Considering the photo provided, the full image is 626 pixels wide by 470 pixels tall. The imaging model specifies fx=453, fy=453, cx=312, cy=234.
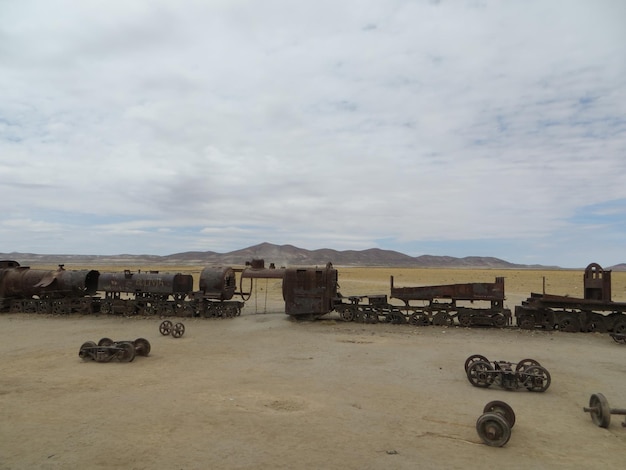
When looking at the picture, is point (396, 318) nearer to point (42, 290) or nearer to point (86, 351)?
point (86, 351)

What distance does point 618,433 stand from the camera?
7.99 meters

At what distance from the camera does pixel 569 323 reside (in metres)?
19.1

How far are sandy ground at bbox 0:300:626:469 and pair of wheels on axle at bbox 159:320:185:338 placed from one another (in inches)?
42.2

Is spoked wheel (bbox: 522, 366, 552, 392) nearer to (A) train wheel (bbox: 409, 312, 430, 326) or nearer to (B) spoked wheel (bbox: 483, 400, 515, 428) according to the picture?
(B) spoked wheel (bbox: 483, 400, 515, 428)

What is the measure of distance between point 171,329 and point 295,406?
1022 centimetres

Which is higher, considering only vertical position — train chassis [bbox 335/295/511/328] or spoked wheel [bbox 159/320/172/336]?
train chassis [bbox 335/295/511/328]

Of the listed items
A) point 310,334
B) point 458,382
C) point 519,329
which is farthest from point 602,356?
point 310,334

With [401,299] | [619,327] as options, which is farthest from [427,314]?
[619,327]

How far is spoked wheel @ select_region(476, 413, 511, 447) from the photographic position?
7277 mm

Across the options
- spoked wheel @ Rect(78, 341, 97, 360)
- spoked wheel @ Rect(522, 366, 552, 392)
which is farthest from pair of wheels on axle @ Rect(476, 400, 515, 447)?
spoked wheel @ Rect(78, 341, 97, 360)

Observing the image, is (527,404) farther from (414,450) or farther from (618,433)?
(414,450)

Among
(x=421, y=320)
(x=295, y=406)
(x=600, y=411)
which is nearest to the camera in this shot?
(x=600, y=411)

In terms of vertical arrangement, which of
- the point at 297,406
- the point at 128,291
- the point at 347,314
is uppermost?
the point at 128,291

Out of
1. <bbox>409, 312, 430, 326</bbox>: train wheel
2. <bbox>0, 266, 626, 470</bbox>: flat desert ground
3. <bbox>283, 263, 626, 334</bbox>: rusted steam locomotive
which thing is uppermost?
<bbox>283, 263, 626, 334</bbox>: rusted steam locomotive
